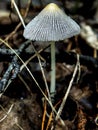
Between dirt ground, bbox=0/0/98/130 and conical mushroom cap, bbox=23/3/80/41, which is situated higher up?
conical mushroom cap, bbox=23/3/80/41

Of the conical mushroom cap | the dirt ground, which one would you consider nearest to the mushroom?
the conical mushroom cap

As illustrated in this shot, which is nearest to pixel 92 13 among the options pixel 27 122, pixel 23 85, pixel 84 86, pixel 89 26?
pixel 89 26

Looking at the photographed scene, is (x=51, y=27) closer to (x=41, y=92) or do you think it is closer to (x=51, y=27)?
(x=51, y=27)

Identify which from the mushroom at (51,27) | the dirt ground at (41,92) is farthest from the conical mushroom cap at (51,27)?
the dirt ground at (41,92)

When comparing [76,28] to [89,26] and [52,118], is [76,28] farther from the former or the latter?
[89,26]

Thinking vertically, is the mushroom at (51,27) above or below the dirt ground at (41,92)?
above

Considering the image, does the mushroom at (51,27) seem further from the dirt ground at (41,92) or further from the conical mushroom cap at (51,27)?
the dirt ground at (41,92)

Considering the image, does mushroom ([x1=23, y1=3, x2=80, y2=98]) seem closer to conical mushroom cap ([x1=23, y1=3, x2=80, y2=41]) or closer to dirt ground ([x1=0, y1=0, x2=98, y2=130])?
conical mushroom cap ([x1=23, y1=3, x2=80, y2=41])

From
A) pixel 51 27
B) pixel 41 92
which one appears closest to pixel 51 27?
pixel 51 27
